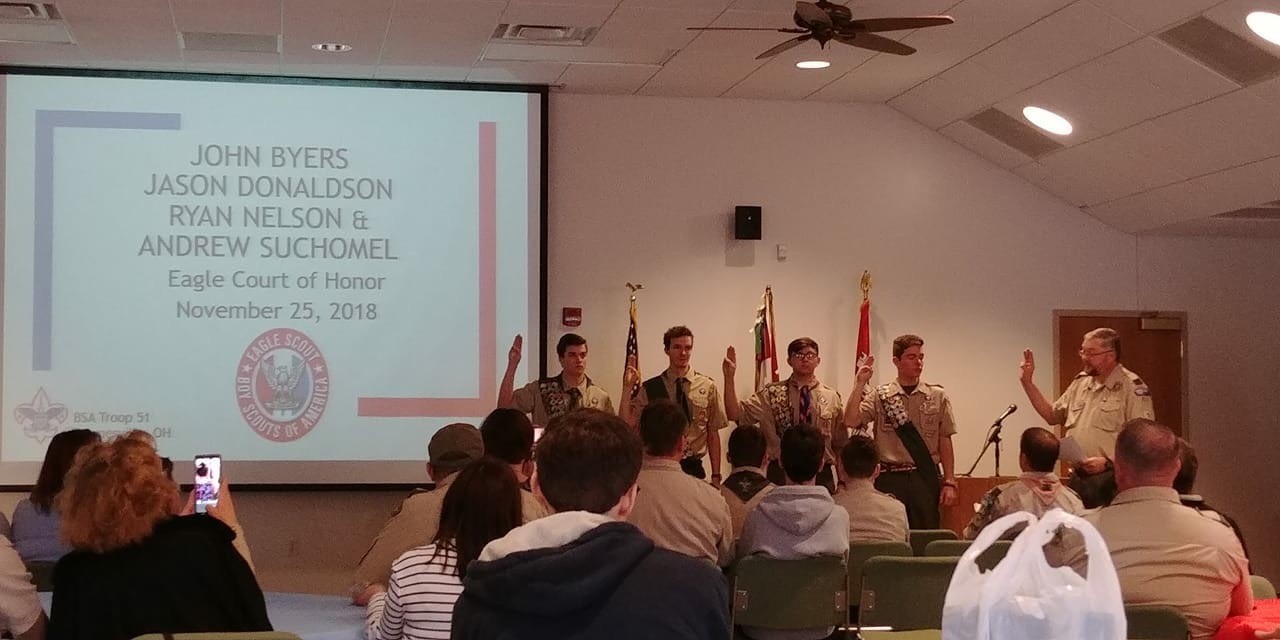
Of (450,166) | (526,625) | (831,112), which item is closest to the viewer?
(526,625)

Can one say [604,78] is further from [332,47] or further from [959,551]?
[959,551]

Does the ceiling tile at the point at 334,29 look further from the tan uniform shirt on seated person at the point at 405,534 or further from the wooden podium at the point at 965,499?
the wooden podium at the point at 965,499

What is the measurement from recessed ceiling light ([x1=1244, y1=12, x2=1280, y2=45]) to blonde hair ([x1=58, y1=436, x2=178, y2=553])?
5214mm

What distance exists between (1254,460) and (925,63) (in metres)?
4.21

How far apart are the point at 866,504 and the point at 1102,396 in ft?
10.6

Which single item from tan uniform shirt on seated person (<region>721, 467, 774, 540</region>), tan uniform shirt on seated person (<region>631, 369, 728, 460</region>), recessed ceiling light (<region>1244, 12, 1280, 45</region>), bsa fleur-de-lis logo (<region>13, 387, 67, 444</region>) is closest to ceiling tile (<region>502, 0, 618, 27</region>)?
tan uniform shirt on seated person (<region>631, 369, 728, 460</region>)

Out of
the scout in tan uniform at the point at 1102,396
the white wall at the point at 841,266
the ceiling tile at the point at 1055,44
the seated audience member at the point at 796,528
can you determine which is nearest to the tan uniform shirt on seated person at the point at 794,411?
the white wall at the point at 841,266

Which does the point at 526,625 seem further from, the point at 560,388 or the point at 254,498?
the point at 254,498

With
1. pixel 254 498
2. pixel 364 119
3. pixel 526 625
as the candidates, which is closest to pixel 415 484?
pixel 254 498

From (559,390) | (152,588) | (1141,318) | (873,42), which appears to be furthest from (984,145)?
(152,588)

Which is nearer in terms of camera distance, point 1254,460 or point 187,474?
point 187,474

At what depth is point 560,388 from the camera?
8555mm

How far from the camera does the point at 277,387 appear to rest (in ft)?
28.8

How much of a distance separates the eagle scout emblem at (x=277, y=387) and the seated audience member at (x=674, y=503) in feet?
13.0
